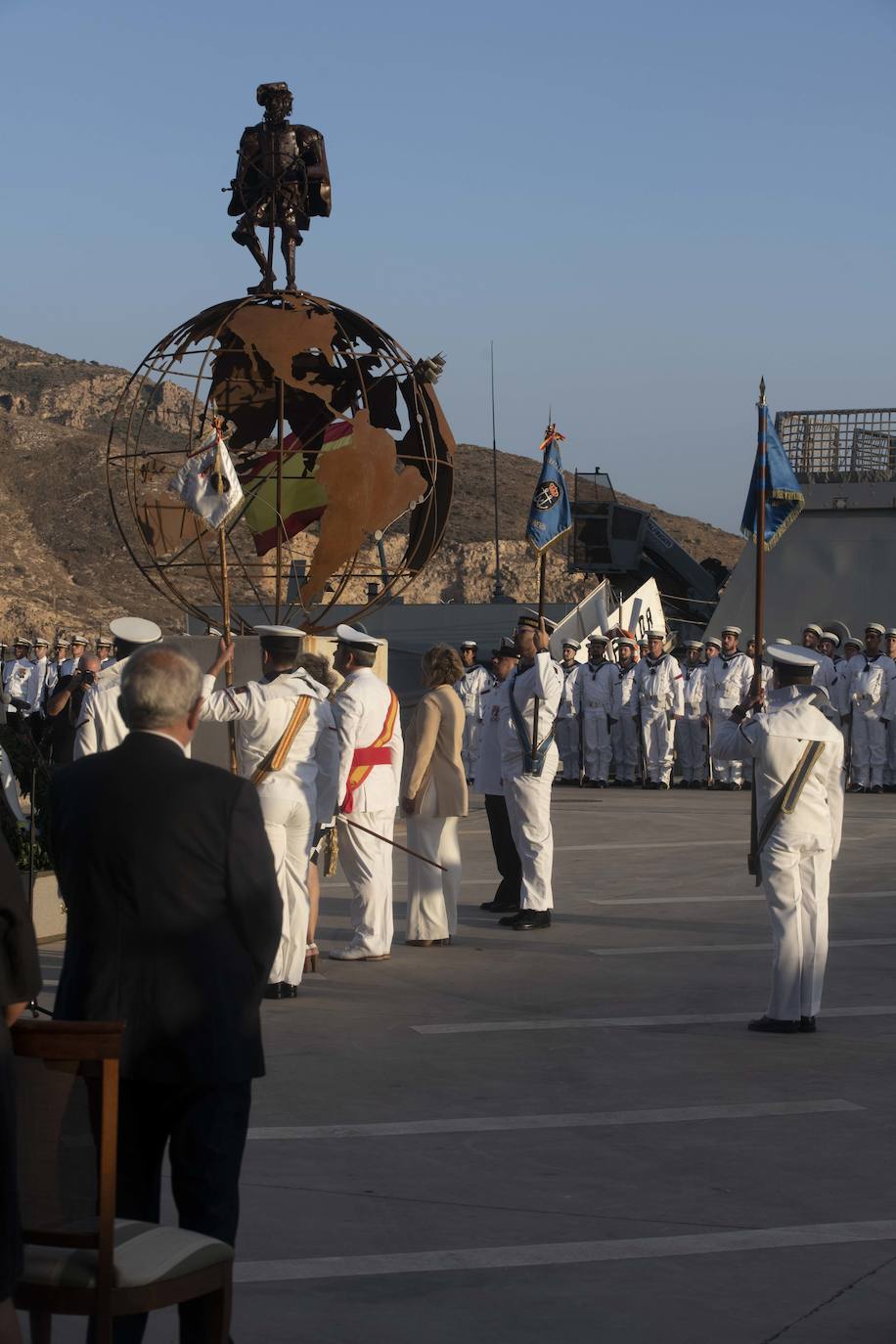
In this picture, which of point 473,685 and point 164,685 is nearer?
point 164,685

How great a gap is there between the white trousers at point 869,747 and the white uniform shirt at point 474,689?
461 cm

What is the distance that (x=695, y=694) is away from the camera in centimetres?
2272

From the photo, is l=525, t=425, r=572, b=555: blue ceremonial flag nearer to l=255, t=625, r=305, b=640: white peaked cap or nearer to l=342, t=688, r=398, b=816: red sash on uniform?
l=342, t=688, r=398, b=816: red sash on uniform

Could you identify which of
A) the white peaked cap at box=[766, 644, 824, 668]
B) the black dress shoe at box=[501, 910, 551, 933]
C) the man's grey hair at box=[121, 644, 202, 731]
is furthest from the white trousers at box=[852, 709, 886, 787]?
the man's grey hair at box=[121, 644, 202, 731]

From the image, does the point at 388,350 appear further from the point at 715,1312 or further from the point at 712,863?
the point at 715,1312

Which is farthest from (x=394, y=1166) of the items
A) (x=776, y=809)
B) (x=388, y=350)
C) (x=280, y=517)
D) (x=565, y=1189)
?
(x=388, y=350)

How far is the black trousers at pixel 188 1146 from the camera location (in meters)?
3.82

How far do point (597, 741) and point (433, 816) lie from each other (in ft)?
42.5


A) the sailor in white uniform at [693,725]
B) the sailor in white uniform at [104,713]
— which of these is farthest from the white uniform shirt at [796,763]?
the sailor in white uniform at [693,725]

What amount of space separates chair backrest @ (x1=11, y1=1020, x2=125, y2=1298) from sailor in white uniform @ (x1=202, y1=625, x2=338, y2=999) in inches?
199

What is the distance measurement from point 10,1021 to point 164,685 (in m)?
0.85

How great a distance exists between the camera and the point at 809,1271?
15.4 feet

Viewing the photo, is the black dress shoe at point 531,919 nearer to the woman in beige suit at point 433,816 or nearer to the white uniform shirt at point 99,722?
the woman in beige suit at point 433,816

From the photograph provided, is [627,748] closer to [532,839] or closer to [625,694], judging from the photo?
[625,694]
